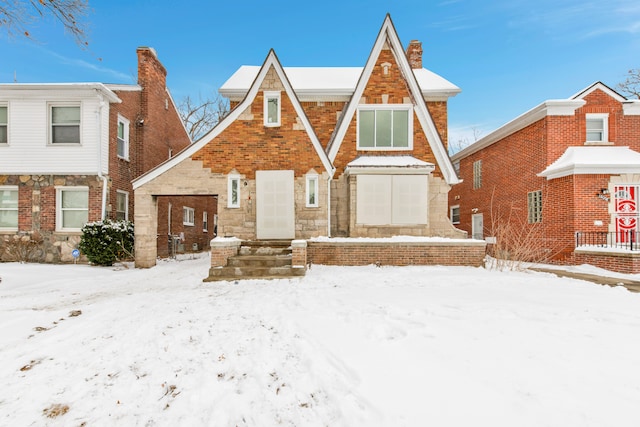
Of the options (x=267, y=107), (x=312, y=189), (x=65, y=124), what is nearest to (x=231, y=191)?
(x=312, y=189)

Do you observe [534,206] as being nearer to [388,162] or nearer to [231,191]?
[388,162]

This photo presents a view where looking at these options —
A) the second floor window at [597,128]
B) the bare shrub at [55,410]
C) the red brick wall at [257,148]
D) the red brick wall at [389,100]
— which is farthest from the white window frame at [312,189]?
the second floor window at [597,128]

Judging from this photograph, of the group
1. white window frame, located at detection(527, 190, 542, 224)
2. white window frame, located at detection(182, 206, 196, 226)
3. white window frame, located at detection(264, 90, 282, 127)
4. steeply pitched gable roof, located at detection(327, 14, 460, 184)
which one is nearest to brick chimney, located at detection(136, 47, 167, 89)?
white window frame, located at detection(182, 206, 196, 226)

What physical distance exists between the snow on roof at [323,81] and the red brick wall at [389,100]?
1.20 m

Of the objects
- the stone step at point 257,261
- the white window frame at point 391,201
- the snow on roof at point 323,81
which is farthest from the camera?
the snow on roof at point 323,81

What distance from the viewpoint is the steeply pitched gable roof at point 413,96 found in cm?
1272

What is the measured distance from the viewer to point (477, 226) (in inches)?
772

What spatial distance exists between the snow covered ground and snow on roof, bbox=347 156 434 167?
652 centimetres

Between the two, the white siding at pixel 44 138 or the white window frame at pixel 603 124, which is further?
the white window frame at pixel 603 124

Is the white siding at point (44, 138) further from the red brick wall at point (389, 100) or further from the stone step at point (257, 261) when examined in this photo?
the red brick wall at point (389, 100)

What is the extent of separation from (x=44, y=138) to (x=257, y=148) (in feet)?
30.4

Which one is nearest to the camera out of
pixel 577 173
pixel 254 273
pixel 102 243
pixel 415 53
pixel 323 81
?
pixel 254 273

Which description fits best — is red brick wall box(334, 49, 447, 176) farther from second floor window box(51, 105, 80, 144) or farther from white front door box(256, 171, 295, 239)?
second floor window box(51, 105, 80, 144)

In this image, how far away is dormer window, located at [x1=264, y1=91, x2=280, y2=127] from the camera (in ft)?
35.7
